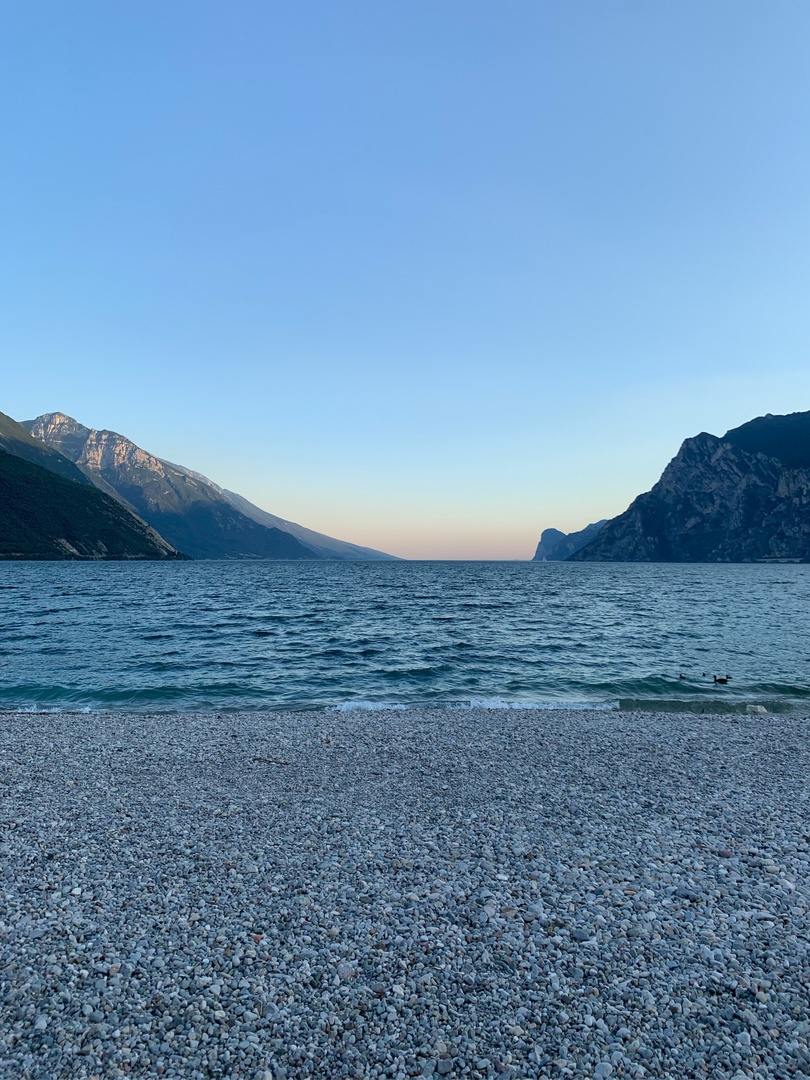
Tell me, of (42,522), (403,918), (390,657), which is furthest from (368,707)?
(42,522)

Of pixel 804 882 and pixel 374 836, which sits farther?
pixel 374 836

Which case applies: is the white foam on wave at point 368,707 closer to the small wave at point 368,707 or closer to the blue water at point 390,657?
the small wave at point 368,707

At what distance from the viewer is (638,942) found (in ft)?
22.4

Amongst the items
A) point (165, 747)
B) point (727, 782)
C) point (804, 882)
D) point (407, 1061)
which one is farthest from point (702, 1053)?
point (165, 747)

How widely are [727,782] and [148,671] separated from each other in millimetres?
25086

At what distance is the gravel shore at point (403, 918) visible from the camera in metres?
5.31

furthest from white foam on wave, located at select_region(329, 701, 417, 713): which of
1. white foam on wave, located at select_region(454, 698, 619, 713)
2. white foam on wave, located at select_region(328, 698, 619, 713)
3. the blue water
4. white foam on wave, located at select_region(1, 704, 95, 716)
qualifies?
white foam on wave, located at select_region(1, 704, 95, 716)

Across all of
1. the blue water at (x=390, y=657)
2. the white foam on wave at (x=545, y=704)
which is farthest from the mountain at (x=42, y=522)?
the white foam on wave at (x=545, y=704)

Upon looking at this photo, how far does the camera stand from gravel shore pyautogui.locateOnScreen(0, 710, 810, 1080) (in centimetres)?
531

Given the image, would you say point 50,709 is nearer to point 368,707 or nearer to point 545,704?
point 368,707

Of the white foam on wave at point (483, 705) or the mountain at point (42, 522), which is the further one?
the mountain at point (42, 522)

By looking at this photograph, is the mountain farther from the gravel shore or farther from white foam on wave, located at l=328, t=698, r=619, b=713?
the gravel shore

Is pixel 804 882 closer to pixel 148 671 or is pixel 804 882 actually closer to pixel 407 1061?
pixel 407 1061

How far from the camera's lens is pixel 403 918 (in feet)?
24.0
